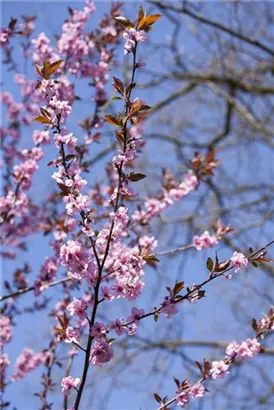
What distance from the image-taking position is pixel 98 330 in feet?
5.74

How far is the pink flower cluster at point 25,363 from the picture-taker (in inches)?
142

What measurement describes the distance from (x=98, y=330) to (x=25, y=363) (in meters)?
2.07

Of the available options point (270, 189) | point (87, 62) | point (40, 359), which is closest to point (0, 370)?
point (40, 359)

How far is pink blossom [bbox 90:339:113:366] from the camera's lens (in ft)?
5.83

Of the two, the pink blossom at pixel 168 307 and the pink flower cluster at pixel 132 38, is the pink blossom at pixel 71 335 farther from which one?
the pink flower cluster at pixel 132 38

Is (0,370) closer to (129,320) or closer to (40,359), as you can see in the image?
(40,359)

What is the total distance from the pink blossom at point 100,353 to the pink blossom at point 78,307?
11 centimetres

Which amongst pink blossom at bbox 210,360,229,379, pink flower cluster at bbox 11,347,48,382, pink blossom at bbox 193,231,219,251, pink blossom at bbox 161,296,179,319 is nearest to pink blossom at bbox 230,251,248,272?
pink blossom at bbox 161,296,179,319

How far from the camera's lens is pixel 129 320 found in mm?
1826

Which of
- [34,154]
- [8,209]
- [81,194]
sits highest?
[34,154]

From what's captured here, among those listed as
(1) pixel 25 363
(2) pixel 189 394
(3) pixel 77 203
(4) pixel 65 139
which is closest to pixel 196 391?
(2) pixel 189 394

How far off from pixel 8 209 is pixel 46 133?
18.9 inches

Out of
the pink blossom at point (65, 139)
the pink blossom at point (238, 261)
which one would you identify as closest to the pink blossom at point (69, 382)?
the pink blossom at point (238, 261)

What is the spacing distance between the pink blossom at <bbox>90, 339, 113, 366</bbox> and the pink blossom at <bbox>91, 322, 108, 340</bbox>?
31 mm
